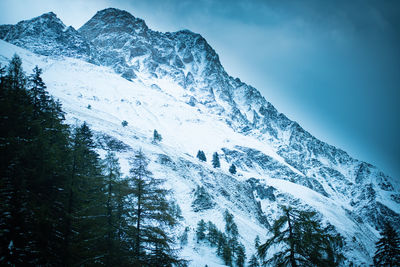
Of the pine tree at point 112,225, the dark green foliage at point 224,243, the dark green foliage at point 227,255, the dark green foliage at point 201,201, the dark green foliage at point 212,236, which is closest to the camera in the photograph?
the pine tree at point 112,225

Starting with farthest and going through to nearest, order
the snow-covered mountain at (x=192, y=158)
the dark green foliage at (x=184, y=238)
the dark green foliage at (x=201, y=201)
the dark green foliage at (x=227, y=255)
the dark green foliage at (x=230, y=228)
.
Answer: the snow-covered mountain at (x=192, y=158)
the dark green foliage at (x=201, y=201)
the dark green foliage at (x=230, y=228)
the dark green foliage at (x=184, y=238)
the dark green foliage at (x=227, y=255)

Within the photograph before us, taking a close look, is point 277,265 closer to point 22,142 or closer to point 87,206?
point 87,206

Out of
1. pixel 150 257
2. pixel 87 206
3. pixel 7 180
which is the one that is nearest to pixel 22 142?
pixel 7 180

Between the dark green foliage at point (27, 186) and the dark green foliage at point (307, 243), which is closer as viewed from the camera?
the dark green foliage at point (27, 186)

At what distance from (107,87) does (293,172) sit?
14961 centimetres

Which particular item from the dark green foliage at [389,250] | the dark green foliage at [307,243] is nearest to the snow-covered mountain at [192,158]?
the dark green foliage at [389,250]

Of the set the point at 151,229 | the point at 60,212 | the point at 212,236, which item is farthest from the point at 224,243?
the point at 60,212

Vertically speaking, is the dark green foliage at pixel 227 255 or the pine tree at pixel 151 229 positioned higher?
the pine tree at pixel 151 229

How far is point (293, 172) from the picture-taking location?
144 metres

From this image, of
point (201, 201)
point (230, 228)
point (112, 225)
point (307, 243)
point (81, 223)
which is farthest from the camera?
point (201, 201)

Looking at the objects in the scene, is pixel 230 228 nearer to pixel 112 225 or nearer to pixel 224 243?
pixel 224 243

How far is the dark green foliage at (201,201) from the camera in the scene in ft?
181

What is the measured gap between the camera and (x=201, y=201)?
56.2 meters

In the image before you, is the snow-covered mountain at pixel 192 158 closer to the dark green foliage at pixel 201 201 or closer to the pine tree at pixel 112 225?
the dark green foliage at pixel 201 201
